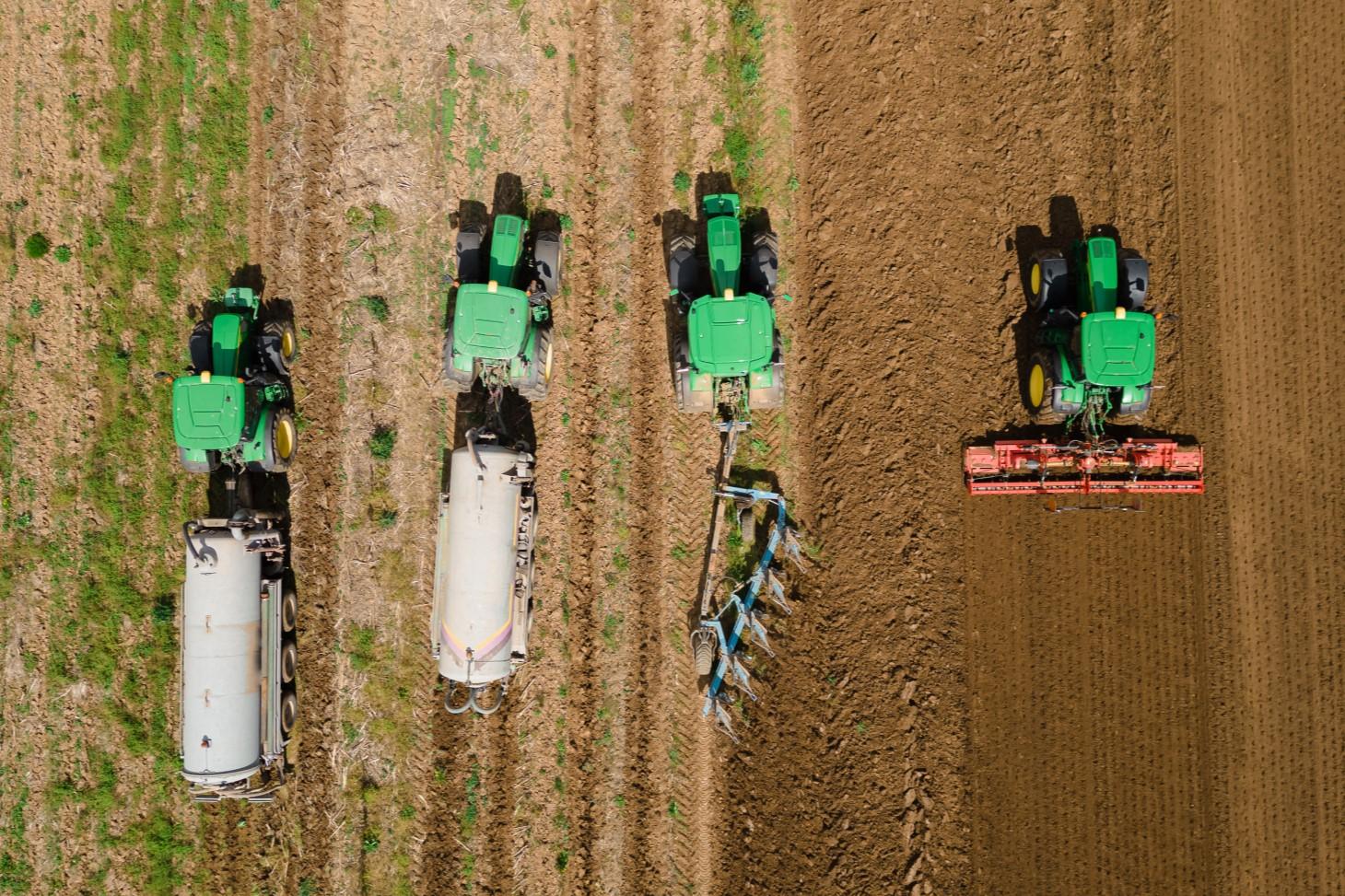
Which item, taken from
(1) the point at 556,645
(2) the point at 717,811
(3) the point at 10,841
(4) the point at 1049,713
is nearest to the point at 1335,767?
(4) the point at 1049,713

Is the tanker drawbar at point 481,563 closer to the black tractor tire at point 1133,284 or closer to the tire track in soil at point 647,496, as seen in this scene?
the tire track in soil at point 647,496

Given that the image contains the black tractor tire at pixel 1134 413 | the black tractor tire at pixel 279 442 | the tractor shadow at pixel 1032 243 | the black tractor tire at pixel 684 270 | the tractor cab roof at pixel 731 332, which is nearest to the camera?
the tractor cab roof at pixel 731 332

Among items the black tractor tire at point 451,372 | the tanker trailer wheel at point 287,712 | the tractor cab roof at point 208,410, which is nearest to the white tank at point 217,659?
the tanker trailer wheel at point 287,712

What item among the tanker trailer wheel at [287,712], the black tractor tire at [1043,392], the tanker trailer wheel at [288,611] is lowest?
the tanker trailer wheel at [287,712]

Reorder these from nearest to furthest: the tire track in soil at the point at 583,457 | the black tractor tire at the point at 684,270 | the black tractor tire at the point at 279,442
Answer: the black tractor tire at the point at 279,442 < the black tractor tire at the point at 684,270 < the tire track in soil at the point at 583,457

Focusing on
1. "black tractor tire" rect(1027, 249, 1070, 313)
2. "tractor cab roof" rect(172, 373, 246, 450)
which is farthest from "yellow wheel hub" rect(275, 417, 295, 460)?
"black tractor tire" rect(1027, 249, 1070, 313)

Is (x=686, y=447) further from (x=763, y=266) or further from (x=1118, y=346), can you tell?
(x=1118, y=346)
